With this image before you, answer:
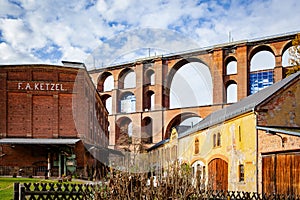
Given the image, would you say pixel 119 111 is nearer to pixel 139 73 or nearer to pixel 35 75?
pixel 139 73

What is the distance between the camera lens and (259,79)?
1844 inches

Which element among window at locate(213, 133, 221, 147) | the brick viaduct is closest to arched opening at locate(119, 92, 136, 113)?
the brick viaduct

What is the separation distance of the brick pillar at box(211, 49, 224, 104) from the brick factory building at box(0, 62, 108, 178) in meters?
20.6

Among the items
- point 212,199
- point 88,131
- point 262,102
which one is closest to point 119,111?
point 88,131

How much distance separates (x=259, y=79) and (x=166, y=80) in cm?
1239

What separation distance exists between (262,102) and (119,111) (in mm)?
41617

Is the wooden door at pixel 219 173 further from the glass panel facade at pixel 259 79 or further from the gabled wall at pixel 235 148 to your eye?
the glass panel facade at pixel 259 79

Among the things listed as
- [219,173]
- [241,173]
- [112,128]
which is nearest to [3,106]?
[219,173]

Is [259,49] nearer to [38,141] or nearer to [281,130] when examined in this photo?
[38,141]

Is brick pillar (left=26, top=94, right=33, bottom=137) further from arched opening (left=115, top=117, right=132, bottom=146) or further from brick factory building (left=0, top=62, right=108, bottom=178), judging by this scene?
arched opening (left=115, top=117, right=132, bottom=146)

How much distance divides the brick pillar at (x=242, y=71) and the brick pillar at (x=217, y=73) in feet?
6.75

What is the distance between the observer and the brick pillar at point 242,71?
151 feet

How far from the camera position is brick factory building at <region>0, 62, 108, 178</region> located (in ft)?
95.5

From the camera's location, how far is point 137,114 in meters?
54.4
